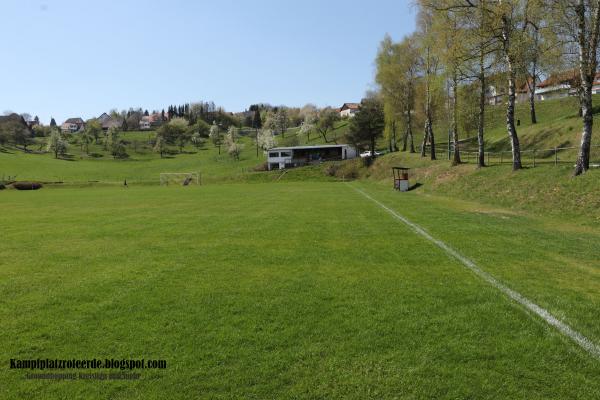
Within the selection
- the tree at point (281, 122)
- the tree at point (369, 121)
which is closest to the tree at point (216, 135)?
the tree at point (281, 122)

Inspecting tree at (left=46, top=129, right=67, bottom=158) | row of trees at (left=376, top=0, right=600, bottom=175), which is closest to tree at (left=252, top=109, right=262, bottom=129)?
tree at (left=46, top=129, right=67, bottom=158)

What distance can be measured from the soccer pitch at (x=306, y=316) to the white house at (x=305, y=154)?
2727 inches

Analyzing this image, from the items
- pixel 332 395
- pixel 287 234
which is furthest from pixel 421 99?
pixel 332 395

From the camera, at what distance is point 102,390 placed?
3.85m

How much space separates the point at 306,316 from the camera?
5.46 meters

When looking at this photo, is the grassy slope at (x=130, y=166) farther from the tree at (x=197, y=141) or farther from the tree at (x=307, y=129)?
the tree at (x=197, y=141)

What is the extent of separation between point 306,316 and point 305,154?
78.0 meters

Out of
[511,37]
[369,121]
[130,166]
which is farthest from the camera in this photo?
[130,166]

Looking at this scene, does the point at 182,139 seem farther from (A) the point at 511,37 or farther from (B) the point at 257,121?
(A) the point at 511,37

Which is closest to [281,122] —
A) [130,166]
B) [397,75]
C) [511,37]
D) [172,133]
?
[172,133]

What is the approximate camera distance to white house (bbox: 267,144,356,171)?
3145 inches

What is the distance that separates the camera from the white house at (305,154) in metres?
79.9

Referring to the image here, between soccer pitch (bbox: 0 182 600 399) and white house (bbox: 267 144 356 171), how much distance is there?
69.3 meters

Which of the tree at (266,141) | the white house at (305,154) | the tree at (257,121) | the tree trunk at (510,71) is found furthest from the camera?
the tree at (257,121)
